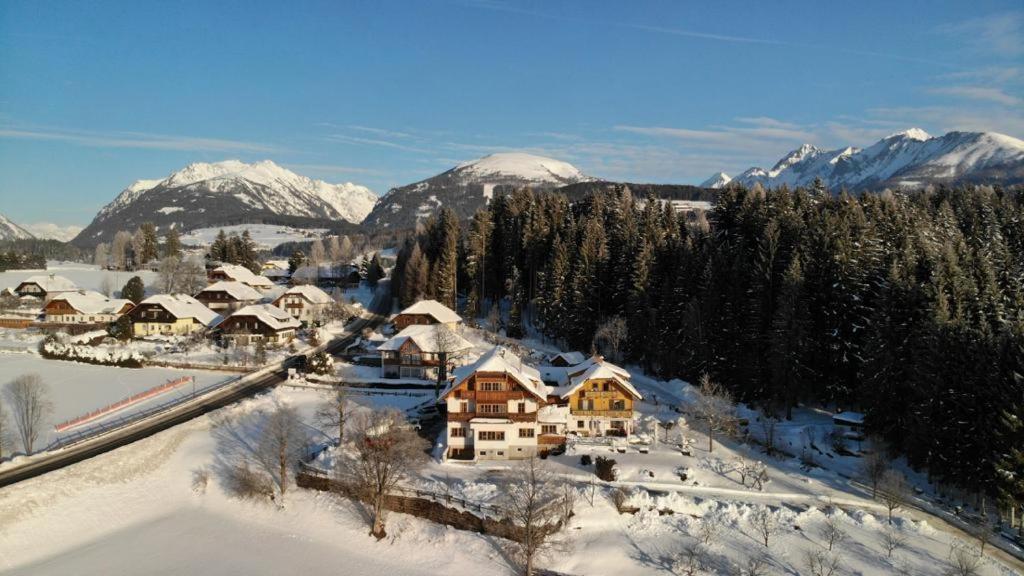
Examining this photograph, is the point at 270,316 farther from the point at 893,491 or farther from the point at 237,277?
the point at 893,491

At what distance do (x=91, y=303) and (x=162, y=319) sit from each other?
50.9 ft

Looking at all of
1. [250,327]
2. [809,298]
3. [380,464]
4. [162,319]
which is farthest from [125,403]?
[809,298]

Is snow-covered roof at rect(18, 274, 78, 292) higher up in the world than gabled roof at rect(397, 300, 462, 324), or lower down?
higher up

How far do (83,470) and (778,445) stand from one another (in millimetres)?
46685

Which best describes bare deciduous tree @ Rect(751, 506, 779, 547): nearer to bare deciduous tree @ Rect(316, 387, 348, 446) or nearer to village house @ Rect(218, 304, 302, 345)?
bare deciduous tree @ Rect(316, 387, 348, 446)

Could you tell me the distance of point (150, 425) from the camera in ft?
153

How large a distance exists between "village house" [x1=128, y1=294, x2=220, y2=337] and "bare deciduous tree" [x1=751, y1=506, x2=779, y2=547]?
6943cm

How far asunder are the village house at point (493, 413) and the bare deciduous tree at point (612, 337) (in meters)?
25.2

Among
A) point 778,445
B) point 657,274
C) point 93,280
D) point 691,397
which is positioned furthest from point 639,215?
point 93,280

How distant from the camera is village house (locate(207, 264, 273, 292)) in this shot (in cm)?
11250

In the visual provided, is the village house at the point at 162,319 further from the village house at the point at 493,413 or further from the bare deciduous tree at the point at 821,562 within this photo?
the bare deciduous tree at the point at 821,562

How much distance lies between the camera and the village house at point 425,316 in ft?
254

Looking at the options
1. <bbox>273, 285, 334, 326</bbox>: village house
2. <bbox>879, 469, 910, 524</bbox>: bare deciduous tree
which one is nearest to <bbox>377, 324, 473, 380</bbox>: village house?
<bbox>273, 285, 334, 326</bbox>: village house

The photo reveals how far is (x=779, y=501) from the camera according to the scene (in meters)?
36.8
